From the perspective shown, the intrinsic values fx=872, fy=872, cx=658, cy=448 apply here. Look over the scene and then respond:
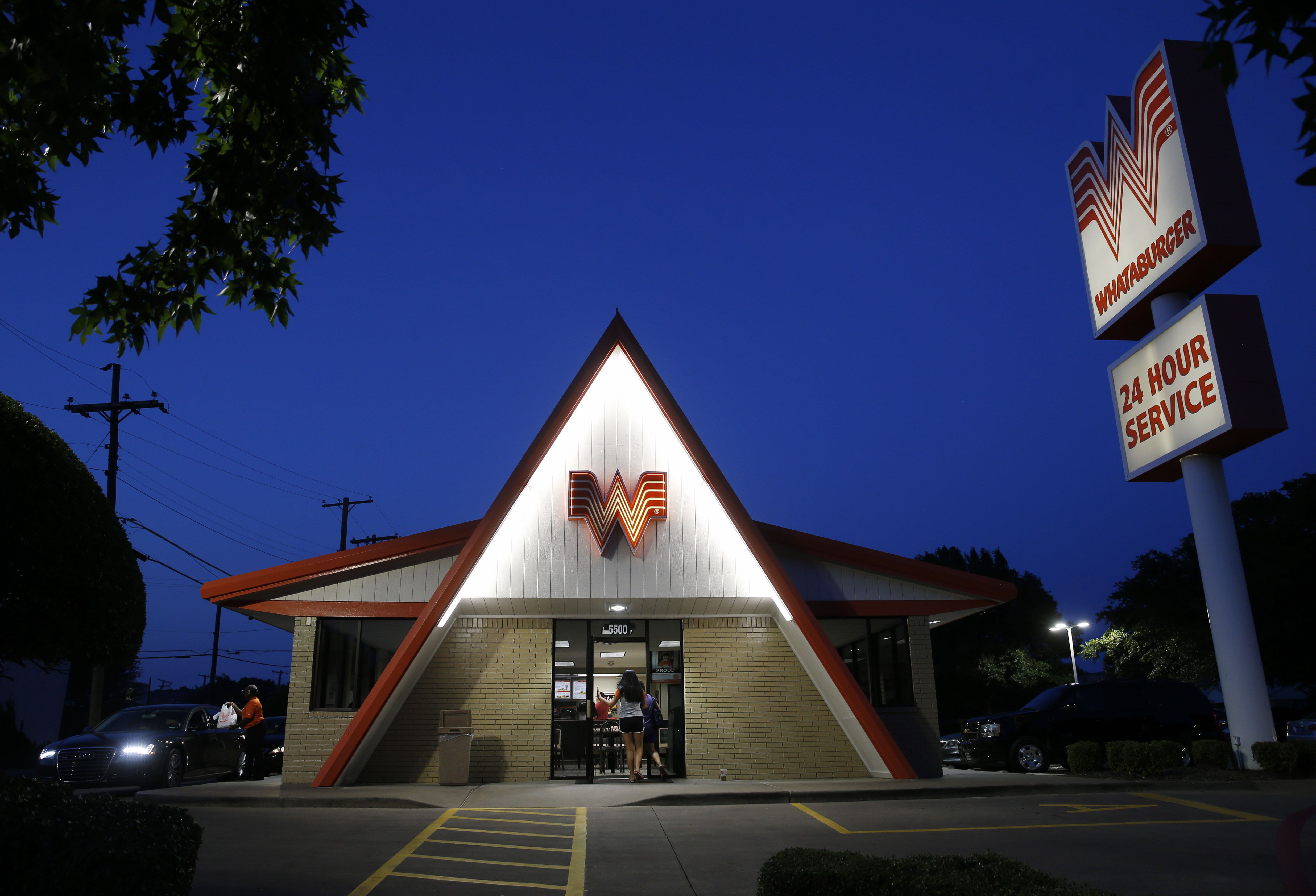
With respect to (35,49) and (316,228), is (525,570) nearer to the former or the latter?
(316,228)

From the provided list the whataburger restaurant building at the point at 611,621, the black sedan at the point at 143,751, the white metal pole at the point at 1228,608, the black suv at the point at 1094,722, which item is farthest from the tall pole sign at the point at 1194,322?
the black sedan at the point at 143,751

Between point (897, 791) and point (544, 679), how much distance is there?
235 inches

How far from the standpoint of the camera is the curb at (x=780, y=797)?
37.8ft

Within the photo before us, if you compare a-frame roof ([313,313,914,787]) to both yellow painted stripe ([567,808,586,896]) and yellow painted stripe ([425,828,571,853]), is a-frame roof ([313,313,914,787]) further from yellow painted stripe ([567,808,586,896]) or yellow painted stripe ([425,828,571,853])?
yellow painted stripe ([425,828,571,853])

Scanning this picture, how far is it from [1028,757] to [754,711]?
19.5 ft

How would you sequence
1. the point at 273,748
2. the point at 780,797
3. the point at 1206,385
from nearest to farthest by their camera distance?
1. the point at 780,797
2. the point at 1206,385
3. the point at 273,748

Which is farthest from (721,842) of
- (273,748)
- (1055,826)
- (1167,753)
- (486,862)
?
(273,748)

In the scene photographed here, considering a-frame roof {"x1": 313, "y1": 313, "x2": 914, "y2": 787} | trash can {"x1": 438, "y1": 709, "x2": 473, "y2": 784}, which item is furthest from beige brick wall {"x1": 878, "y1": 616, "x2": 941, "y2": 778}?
trash can {"x1": 438, "y1": 709, "x2": 473, "y2": 784}

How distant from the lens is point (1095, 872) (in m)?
7.13

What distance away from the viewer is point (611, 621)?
50.2 feet

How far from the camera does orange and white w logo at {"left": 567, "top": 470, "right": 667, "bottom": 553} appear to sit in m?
13.7

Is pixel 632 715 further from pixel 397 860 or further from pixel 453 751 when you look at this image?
pixel 397 860

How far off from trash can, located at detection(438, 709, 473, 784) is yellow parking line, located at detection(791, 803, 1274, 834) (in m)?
6.53

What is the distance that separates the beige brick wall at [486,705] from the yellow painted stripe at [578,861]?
412 centimetres
